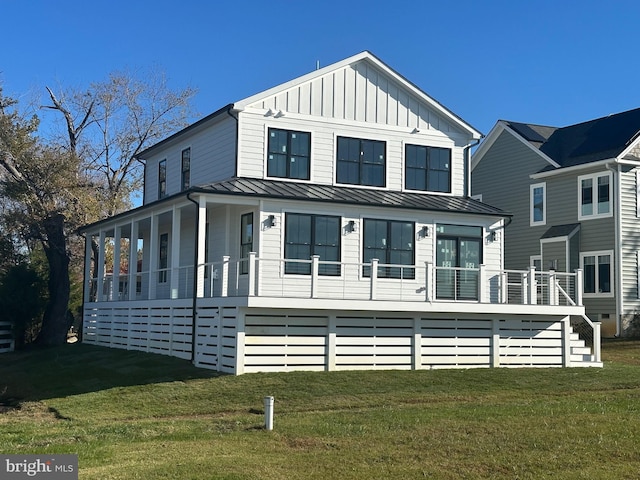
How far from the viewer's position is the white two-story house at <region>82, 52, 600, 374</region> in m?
19.1

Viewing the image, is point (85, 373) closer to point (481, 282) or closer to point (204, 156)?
point (204, 156)

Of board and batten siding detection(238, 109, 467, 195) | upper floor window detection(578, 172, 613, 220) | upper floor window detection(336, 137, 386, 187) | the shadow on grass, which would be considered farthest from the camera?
upper floor window detection(578, 172, 613, 220)

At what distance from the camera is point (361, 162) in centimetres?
2364

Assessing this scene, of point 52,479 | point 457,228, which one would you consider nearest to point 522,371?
point 457,228

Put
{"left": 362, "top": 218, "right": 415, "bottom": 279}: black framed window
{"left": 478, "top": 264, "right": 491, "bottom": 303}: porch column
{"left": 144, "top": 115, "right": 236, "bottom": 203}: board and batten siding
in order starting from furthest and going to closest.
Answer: {"left": 144, "top": 115, "right": 236, "bottom": 203}: board and batten siding
{"left": 362, "top": 218, "right": 415, "bottom": 279}: black framed window
{"left": 478, "top": 264, "right": 491, "bottom": 303}: porch column

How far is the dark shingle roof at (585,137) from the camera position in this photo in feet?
99.5

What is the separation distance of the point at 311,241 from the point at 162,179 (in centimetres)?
836

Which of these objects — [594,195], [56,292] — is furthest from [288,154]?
[56,292]

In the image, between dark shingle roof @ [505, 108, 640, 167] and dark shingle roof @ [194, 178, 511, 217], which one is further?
dark shingle roof @ [505, 108, 640, 167]

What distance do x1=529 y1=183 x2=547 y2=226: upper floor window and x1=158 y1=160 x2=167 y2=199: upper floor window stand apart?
48.3 ft

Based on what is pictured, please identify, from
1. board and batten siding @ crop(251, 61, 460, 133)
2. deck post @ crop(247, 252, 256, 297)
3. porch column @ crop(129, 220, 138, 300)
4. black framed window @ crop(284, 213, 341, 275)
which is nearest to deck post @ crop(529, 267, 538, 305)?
black framed window @ crop(284, 213, 341, 275)

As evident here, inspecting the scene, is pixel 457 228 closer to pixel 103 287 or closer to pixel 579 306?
pixel 579 306

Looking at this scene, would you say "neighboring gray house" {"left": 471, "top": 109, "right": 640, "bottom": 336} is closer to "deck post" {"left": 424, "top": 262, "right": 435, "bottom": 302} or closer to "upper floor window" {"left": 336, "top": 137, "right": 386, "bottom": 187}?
"upper floor window" {"left": 336, "top": 137, "right": 386, "bottom": 187}

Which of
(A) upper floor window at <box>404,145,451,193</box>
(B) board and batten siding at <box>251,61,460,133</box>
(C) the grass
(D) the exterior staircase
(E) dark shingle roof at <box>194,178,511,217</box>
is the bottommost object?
(C) the grass
